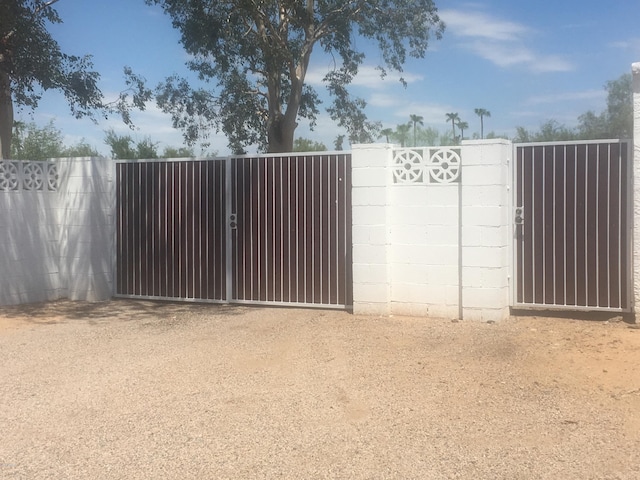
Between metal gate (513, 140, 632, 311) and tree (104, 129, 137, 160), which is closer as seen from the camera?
metal gate (513, 140, 632, 311)

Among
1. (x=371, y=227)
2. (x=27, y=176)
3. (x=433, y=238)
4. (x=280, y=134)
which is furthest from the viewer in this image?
(x=280, y=134)

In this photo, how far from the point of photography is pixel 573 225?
8383 millimetres

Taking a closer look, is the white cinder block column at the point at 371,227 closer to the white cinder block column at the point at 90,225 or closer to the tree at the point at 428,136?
the white cinder block column at the point at 90,225

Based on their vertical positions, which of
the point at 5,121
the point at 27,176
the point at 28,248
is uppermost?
the point at 5,121

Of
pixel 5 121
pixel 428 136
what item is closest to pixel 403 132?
pixel 428 136

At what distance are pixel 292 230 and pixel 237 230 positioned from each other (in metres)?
0.87

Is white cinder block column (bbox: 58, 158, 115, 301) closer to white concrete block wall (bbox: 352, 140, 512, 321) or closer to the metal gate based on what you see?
white concrete block wall (bbox: 352, 140, 512, 321)

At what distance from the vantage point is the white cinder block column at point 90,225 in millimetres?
10961

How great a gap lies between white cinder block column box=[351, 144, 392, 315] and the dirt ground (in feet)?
1.47

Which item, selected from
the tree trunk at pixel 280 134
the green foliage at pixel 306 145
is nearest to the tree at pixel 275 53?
the tree trunk at pixel 280 134

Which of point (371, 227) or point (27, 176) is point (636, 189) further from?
point (27, 176)

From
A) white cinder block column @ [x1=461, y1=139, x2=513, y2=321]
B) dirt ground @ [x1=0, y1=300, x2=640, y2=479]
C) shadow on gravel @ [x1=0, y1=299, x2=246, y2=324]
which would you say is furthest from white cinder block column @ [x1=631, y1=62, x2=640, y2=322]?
shadow on gravel @ [x1=0, y1=299, x2=246, y2=324]

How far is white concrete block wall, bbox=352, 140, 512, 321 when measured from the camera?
27.3 feet

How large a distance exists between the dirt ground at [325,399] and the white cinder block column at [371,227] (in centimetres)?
45
